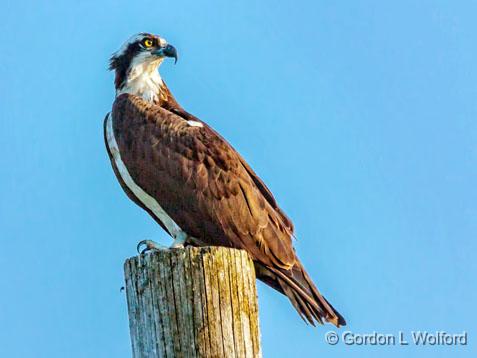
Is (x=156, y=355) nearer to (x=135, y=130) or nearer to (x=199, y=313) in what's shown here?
(x=199, y=313)

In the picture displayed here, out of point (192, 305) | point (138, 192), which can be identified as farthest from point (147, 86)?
point (192, 305)

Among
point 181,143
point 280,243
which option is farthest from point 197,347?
point 181,143

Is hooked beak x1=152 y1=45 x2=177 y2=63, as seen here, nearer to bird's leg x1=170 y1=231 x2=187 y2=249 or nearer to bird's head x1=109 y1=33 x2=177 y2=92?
bird's head x1=109 y1=33 x2=177 y2=92

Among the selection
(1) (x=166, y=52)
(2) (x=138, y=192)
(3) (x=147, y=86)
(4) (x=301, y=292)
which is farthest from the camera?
(1) (x=166, y=52)

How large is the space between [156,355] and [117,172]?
385 cm

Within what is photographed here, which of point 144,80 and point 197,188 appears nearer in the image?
point 197,188

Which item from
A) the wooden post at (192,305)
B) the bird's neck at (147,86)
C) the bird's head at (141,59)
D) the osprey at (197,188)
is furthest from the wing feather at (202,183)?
the wooden post at (192,305)

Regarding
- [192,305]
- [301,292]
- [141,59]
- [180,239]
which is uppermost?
[141,59]

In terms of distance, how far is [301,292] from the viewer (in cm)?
701

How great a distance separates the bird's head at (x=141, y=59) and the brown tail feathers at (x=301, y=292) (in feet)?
8.47

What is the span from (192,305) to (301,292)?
2.51 meters

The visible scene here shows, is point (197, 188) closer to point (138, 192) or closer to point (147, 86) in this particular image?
point (138, 192)

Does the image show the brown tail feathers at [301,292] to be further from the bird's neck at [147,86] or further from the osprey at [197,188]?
the bird's neck at [147,86]

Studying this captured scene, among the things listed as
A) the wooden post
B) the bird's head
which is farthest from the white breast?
the wooden post
